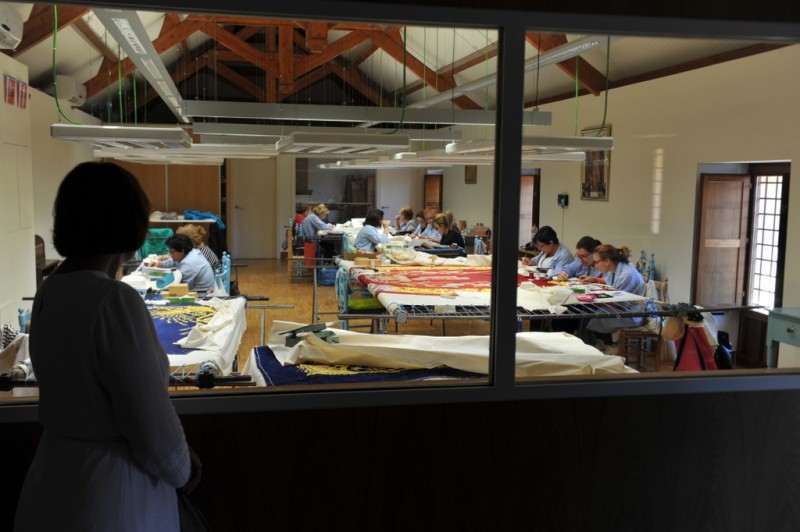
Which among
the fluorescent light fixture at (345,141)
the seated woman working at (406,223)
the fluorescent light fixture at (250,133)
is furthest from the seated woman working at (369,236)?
the fluorescent light fixture at (345,141)

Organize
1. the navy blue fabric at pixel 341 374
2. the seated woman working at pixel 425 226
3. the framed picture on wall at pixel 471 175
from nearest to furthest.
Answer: the navy blue fabric at pixel 341 374 < the seated woman working at pixel 425 226 < the framed picture on wall at pixel 471 175

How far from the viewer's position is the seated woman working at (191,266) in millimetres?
5785

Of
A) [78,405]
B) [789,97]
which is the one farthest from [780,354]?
[78,405]

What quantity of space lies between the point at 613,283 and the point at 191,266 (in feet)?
10.4

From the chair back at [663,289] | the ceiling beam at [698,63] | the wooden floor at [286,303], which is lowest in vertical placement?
the wooden floor at [286,303]

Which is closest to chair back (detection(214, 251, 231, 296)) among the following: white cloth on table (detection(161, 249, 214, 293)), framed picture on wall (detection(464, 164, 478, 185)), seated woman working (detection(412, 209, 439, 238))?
white cloth on table (detection(161, 249, 214, 293))

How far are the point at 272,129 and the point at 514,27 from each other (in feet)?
16.5

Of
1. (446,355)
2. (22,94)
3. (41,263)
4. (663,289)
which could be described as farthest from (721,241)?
(41,263)

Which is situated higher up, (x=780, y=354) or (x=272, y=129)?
(x=272, y=129)

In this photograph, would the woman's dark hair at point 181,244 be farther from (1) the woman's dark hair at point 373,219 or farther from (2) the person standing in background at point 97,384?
(2) the person standing in background at point 97,384

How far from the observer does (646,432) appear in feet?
7.38

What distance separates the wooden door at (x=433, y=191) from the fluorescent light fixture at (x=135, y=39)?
970 centimetres

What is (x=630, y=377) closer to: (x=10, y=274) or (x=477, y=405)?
(x=477, y=405)

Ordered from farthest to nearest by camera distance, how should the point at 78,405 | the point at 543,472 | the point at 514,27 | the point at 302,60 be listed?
1. the point at 302,60
2. the point at 543,472
3. the point at 514,27
4. the point at 78,405
